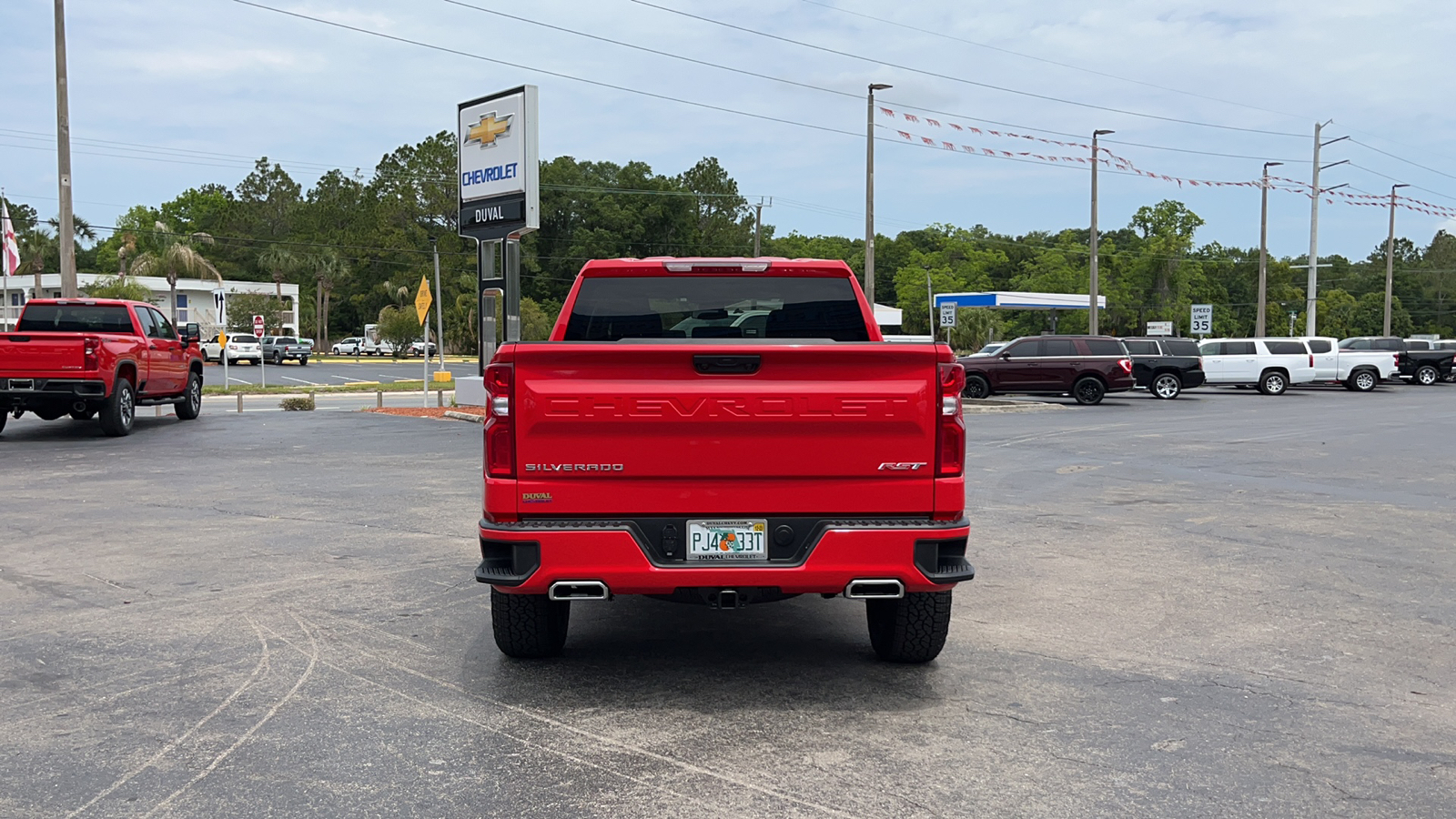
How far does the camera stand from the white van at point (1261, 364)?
3559 cm

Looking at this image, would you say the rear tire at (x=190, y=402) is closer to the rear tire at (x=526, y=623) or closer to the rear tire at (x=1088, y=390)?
the rear tire at (x=526, y=623)

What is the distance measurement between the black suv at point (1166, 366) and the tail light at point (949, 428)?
29.9 meters

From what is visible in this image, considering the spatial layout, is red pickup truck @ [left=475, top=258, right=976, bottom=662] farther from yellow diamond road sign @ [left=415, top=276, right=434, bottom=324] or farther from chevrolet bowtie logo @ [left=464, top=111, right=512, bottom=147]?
yellow diamond road sign @ [left=415, top=276, right=434, bottom=324]

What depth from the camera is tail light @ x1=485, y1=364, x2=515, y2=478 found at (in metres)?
4.95

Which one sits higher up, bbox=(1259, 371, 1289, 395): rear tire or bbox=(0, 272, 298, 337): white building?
bbox=(0, 272, 298, 337): white building

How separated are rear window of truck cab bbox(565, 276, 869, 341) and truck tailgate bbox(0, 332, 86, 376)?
43.9 feet

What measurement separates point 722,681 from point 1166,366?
30.4m

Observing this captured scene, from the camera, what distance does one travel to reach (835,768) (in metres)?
4.35

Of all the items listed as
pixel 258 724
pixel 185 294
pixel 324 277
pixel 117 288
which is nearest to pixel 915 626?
pixel 258 724

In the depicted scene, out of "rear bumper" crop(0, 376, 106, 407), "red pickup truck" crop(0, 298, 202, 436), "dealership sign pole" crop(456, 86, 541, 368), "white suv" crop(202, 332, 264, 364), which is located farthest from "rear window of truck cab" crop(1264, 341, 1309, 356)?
"white suv" crop(202, 332, 264, 364)

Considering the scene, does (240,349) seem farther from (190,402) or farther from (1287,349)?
(1287,349)

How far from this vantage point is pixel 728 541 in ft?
16.6

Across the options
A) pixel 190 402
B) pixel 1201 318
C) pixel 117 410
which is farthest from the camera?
pixel 1201 318

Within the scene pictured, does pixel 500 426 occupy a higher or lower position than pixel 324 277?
lower
